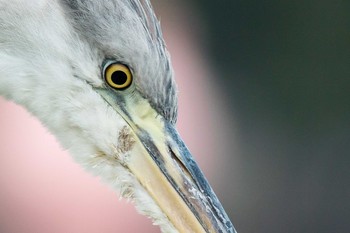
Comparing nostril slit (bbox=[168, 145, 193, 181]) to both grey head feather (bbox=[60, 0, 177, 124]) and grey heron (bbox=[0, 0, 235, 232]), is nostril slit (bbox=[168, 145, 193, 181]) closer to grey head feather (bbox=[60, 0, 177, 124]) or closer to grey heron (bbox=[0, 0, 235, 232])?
grey heron (bbox=[0, 0, 235, 232])

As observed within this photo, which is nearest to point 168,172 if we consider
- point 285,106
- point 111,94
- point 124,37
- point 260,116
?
point 111,94

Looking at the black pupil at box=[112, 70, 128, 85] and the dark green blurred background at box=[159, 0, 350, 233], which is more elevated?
the dark green blurred background at box=[159, 0, 350, 233]

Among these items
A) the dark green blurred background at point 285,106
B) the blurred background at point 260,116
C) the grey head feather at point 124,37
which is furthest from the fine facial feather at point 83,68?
the dark green blurred background at point 285,106

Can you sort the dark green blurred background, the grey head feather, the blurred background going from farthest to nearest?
the dark green blurred background < the blurred background < the grey head feather

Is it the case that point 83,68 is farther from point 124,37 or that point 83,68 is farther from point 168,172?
point 168,172

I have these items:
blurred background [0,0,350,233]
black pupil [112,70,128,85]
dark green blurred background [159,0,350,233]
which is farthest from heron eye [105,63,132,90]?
dark green blurred background [159,0,350,233]
